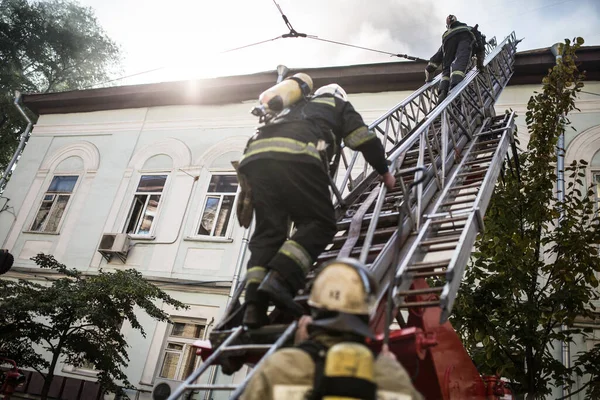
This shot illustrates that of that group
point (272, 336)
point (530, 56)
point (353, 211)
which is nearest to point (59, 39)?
point (530, 56)

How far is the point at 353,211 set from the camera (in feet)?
13.1

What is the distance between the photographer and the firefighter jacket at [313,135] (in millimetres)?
2697

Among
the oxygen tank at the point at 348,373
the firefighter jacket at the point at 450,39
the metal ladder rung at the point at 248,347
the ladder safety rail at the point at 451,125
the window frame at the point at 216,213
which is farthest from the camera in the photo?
the window frame at the point at 216,213

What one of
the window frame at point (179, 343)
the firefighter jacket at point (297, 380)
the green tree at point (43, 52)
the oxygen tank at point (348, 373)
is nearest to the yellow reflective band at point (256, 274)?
the firefighter jacket at point (297, 380)

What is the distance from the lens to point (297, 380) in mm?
1618

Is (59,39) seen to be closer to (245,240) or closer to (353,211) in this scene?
(245,240)

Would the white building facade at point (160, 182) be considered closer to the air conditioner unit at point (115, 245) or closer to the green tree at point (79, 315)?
the air conditioner unit at point (115, 245)

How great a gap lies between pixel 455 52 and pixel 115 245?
771 centimetres

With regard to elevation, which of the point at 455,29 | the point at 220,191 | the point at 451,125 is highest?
the point at 455,29

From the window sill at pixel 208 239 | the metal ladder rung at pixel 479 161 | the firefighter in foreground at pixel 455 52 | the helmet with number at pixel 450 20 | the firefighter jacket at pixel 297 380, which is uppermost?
the helmet with number at pixel 450 20

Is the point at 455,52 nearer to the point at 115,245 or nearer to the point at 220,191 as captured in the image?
the point at 220,191

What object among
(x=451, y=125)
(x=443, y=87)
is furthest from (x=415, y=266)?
(x=443, y=87)

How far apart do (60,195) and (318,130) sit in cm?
1097

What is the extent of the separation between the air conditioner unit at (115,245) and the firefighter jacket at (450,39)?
713cm
